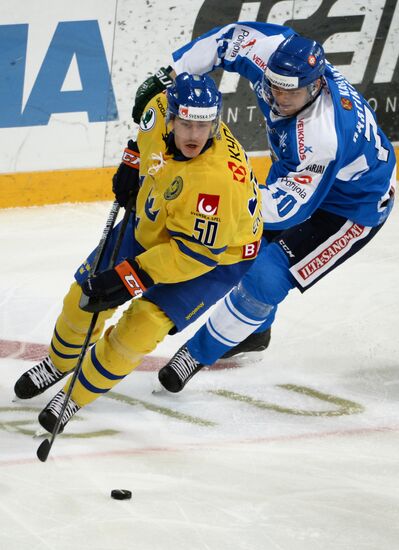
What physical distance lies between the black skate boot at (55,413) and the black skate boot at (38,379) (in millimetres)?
271

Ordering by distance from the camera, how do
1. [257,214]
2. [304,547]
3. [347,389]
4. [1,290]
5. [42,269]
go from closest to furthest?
[304,547] → [257,214] → [347,389] → [1,290] → [42,269]

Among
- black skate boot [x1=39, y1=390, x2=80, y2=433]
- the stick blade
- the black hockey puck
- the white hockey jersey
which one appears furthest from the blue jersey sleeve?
the black hockey puck

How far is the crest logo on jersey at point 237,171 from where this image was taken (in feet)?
10.6

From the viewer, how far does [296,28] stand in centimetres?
615

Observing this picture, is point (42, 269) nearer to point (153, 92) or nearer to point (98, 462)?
point (153, 92)

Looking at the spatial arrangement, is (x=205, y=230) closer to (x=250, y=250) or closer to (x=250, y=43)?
(x=250, y=250)

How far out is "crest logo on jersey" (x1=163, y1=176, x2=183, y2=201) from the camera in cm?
324

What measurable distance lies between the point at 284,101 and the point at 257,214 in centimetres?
47

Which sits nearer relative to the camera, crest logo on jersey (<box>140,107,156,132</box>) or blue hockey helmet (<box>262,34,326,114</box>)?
crest logo on jersey (<box>140,107,156,132</box>)

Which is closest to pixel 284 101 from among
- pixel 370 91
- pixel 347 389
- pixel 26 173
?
pixel 347 389

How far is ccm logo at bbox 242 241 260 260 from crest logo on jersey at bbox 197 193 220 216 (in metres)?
0.32

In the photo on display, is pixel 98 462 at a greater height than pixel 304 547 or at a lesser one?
lesser

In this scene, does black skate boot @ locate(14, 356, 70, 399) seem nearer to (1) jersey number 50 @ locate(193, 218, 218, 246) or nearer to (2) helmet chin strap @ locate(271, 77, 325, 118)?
(1) jersey number 50 @ locate(193, 218, 218, 246)

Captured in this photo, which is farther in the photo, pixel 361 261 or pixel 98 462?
pixel 361 261
